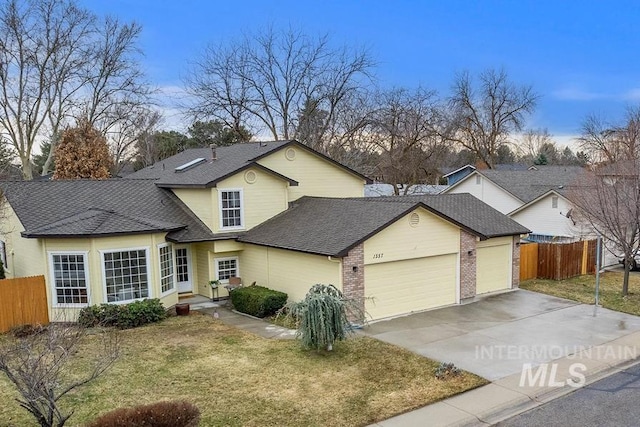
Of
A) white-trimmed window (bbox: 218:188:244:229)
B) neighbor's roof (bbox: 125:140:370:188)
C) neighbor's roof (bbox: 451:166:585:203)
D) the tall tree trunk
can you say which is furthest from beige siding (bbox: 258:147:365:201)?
neighbor's roof (bbox: 451:166:585:203)

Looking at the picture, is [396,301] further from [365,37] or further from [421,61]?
[365,37]

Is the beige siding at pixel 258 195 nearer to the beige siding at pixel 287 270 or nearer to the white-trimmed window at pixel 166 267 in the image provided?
the beige siding at pixel 287 270

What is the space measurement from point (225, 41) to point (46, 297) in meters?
26.1

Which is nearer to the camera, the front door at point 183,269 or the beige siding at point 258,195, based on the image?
the beige siding at point 258,195

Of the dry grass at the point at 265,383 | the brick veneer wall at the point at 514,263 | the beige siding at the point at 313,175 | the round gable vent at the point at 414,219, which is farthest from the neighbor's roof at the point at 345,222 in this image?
the dry grass at the point at 265,383

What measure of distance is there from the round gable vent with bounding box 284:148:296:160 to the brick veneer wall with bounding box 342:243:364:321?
7305mm

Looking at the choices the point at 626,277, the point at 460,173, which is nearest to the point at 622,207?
the point at 626,277

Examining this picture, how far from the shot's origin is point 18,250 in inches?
698

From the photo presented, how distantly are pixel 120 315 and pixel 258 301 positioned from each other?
4299 mm

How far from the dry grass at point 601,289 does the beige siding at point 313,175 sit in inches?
350

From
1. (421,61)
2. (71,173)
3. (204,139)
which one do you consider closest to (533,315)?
(421,61)

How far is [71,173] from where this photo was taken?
100 ft

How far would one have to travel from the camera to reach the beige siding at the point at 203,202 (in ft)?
60.3

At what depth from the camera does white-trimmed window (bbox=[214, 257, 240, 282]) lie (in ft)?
61.9
